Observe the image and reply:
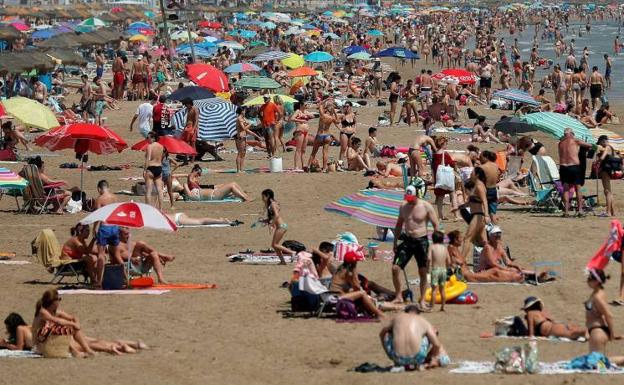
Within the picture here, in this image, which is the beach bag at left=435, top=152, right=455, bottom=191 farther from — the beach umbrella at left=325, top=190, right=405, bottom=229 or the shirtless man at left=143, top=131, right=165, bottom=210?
the shirtless man at left=143, top=131, right=165, bottom=210

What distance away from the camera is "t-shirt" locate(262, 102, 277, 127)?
23.1 metres

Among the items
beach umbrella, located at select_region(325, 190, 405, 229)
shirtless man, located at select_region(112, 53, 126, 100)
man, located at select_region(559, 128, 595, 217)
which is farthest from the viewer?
shirtless man, located at select_region(112, 53, 126, 100)

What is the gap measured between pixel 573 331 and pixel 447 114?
18.2m

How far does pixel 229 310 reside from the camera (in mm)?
12523

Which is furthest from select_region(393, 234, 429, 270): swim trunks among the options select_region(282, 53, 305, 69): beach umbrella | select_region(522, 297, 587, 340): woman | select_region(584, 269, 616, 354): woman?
select_region(282, 53, 305, 69): beach umbrella

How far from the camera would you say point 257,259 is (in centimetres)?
1503

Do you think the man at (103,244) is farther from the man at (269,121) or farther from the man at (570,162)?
the man at (269,121)

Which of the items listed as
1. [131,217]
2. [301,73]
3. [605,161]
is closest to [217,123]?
[605,161]

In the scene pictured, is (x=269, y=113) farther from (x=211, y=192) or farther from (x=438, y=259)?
(x=438, y=259)

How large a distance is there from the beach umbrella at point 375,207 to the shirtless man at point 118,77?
20334mm

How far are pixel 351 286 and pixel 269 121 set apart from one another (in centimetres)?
1153

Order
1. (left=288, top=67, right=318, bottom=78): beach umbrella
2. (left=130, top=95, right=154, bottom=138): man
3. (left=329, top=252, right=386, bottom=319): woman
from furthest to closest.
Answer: (left=288, top=67, right=318, bottom=78): beach umbrella < (left=130, top=95, right=154, bottom=138): man < (left=329, top=252, right=386, bottom=319): woman

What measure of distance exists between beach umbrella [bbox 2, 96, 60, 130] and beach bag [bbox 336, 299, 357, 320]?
978 centimetres

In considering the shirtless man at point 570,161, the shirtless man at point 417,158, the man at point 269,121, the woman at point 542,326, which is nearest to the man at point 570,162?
the shirtless man at point 570,161
